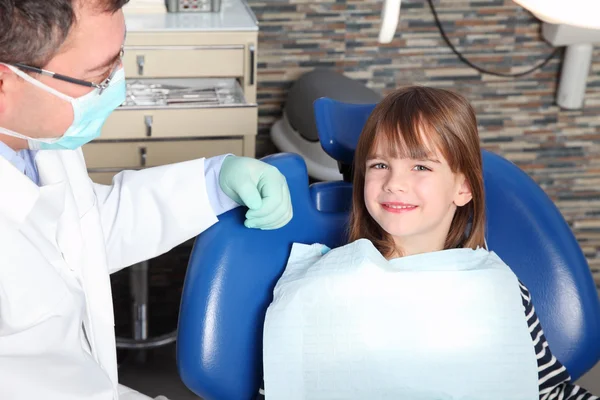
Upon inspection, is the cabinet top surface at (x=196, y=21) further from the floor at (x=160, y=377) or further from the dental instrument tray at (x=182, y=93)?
the floor at (x=160, y=377)

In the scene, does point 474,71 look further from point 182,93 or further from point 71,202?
point 71,202

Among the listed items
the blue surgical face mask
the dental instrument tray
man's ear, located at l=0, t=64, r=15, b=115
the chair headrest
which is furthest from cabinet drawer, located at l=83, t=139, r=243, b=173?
man's ear, located at l=0, t=64, r=15, b=115

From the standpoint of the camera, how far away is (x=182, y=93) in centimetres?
245

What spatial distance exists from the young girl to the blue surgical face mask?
1.55 feet

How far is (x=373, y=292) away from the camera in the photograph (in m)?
1.49

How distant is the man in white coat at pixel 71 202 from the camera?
1200 millimetres

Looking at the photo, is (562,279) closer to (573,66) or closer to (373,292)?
(373,292)

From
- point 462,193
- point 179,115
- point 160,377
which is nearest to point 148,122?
point 179,115

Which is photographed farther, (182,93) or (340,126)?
(182,93)

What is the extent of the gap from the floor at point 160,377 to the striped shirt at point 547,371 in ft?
2.91

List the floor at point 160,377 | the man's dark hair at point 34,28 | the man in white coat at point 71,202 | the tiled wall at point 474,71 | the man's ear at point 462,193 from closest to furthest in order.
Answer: the man's dark hair at point 34,28 < the man in white coat at point 71,202 < the man's ear at point 462,193 < the floor at point 160,377 < the tiled wall at point 474,71

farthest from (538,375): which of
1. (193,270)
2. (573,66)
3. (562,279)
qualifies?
(573,66)

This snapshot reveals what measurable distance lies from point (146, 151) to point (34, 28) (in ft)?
4.33

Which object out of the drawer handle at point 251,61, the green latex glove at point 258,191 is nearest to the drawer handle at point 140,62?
the drawer handle at point 251,61
